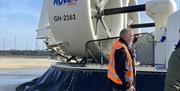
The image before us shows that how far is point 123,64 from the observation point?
566cm

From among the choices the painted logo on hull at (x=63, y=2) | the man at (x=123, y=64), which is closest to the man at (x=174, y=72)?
the man at (x=123, y=64)

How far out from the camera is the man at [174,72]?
4.33 metres

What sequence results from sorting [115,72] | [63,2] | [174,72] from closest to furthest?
[174,72], [115,72], [63,2]

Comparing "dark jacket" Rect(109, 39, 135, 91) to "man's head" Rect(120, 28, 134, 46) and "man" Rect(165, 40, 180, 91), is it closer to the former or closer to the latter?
"man's head" Rect(120, 28, 134, 46)

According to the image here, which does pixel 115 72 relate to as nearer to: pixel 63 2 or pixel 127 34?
pixel 127 34

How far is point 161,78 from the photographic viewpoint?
7.82m

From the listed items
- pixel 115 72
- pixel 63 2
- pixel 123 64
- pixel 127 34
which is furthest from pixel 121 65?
pixel 63 2

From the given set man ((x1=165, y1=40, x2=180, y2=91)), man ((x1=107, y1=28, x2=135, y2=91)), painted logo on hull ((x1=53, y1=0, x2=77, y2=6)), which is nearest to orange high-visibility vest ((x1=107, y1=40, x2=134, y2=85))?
man ((x1=107, y1=28, x2=135, y2=91))

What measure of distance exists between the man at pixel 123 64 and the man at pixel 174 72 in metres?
1.22

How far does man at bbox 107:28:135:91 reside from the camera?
222 inches

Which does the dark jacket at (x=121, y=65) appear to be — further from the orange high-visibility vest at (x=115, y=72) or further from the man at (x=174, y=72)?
the man at (x=174, y=72)

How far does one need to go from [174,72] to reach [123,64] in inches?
53.3

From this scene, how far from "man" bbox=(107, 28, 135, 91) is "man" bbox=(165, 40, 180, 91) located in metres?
1.22

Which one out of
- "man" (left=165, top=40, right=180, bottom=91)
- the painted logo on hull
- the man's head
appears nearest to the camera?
"man" (left=165, top=40, right=180, bottom=91)
